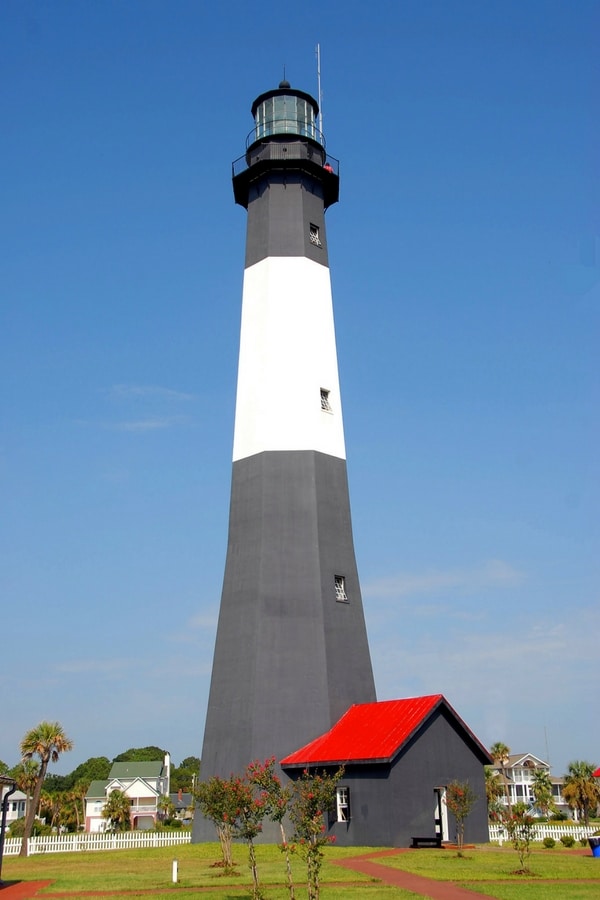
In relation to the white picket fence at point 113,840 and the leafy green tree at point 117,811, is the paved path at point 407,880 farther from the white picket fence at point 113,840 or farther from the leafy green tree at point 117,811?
the leafy green tree at point 117,811

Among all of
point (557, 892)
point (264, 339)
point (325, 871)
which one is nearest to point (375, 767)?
point (325, 871)

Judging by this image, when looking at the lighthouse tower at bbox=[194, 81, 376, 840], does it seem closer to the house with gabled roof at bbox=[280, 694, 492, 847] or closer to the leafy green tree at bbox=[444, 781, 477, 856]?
the house with gabled roof at bbox=[280, 694, 492, 847]

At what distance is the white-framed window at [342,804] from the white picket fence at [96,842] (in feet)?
26.3

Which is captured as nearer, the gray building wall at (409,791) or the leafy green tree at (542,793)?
the gray building wall at (409,791)

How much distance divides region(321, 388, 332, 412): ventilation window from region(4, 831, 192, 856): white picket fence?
17.6m

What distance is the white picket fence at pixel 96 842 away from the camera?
32500mm

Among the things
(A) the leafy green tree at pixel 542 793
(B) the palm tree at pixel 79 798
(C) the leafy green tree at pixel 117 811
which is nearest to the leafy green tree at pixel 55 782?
(B) the palm tree at pixel 79 798

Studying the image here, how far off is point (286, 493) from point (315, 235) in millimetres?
11602

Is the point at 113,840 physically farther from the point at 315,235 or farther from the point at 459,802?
the point at 315,235

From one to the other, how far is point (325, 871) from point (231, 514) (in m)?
14.9

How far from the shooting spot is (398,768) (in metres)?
26.2

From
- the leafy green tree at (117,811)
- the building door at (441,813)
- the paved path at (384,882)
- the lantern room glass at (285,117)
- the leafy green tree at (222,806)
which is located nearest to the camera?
the paved path at (384,882)

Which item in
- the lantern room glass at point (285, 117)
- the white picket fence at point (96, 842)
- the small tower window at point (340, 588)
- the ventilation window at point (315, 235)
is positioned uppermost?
the lantern room glass at point (285, 117)

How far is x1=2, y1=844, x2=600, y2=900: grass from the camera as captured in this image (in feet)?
56.2
